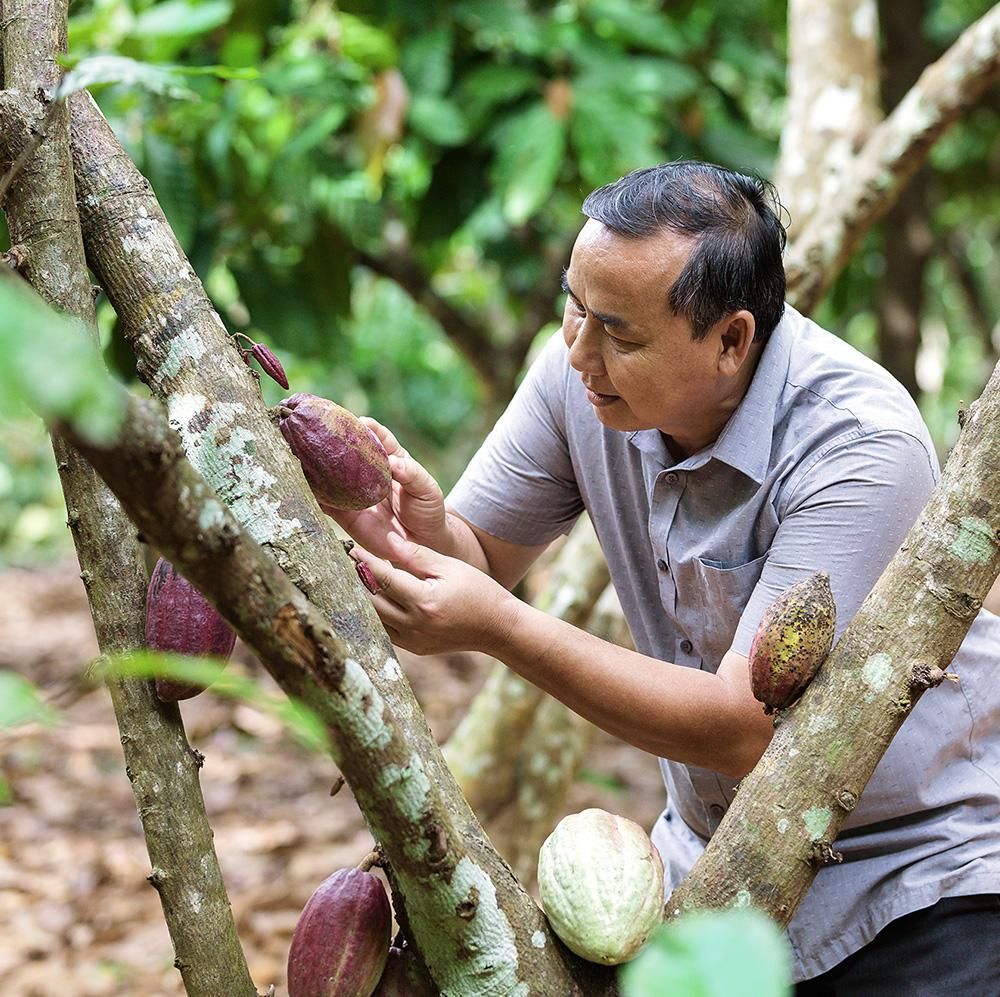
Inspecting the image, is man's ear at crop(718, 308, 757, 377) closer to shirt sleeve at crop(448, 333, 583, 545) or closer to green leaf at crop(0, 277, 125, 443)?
shirt sleeve at crop(448, 333, 583, 545)

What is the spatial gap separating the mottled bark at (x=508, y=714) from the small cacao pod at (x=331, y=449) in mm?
1285

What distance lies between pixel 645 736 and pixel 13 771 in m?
2.83

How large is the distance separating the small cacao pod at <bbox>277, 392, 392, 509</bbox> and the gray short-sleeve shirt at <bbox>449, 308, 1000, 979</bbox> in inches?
17.7

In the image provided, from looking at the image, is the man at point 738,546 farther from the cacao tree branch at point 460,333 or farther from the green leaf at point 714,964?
the cacao tree branch at point 460,333

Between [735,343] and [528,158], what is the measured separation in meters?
1.66

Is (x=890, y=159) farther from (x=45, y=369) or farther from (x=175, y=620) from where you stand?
(x=45, y=369)

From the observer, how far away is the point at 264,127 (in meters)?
3.21

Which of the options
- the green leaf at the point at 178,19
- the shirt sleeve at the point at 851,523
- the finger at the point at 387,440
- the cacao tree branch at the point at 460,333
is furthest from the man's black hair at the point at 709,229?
the cacao tree branch at the point at 460,333

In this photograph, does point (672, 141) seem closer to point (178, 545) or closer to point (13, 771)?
point (13, 771)

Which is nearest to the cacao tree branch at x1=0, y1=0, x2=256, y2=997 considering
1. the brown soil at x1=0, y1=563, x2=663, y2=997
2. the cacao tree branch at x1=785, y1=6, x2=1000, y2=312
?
the brown soil at x1=0, y1=563, x2=663, y2=997

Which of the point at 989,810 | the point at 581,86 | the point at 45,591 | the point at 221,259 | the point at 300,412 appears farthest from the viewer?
the point at 45,591

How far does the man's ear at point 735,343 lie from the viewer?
1.48m

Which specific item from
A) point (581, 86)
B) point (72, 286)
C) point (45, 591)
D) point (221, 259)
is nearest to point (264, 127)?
point (221, 259)

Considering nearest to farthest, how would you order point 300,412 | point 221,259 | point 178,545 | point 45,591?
point 178,545 < point 300,412 < point 221,259 < point 45,591
